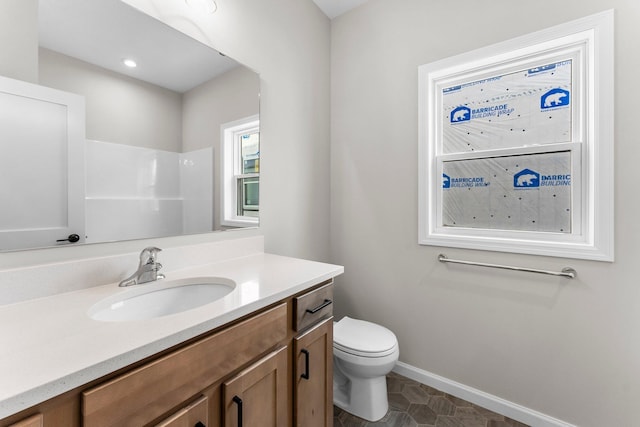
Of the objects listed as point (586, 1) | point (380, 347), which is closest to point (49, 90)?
point (380, 347)

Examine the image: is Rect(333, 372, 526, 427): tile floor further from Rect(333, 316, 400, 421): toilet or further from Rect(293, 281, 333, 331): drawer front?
Rect(293, 281, 333, 331): drawer front

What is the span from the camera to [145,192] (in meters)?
1.21

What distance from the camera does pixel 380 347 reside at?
1.53m

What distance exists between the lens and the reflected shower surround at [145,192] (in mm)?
1070

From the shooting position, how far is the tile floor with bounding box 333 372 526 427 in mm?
1525

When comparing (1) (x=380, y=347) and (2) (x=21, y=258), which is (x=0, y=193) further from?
(1) (x=380, y=347)

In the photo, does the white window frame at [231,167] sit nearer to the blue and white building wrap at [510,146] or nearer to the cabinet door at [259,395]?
the cabinet door at [259,395]

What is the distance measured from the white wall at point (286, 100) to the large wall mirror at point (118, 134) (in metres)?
0.10

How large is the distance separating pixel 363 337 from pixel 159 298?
1.12 meters

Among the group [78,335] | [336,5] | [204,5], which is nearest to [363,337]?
[78,335]

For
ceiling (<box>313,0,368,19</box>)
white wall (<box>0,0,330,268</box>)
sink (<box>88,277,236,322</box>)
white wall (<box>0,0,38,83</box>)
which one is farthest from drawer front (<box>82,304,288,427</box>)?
ceiling (<box>313,0,368,19</box>)

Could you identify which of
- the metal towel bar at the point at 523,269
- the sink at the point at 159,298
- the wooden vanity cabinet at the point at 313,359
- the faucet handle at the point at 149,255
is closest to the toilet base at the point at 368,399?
the wooden vanity cabinet at the point at 313,359

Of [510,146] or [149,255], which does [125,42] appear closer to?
[149,255]

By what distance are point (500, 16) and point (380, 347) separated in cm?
197
